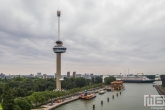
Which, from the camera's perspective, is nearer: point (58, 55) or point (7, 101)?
point (7, 101)

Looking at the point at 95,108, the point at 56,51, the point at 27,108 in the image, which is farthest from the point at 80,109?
the point at 56,51

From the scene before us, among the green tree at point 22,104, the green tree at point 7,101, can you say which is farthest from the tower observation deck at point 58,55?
the green tree at point 7,101

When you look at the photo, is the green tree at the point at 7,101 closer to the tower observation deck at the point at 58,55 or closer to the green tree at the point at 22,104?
the green tree at the point at 22,104

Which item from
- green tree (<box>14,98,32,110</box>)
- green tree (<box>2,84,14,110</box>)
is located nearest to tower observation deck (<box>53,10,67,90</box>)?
green tree (<box>14,98,32,110</box>)

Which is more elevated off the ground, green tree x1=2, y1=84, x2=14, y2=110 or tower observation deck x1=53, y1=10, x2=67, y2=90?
tower observation deck x1=53, y1=10, x2=67, y2=90

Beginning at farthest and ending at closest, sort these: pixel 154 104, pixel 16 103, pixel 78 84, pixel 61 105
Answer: pixel 78 84 → pixel 61 105 → pixel 154 104 → pixel 16 103

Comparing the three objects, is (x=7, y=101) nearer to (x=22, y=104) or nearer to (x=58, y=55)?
(x=22, y=104)

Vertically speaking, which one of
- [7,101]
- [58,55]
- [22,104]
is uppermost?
[58,55]

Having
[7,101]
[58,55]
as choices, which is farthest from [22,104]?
[58,55]

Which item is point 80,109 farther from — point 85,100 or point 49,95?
point 85,100

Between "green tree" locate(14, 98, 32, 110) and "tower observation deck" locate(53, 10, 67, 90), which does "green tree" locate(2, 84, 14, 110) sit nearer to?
"green tree" locate(14, 98, 32, 110)

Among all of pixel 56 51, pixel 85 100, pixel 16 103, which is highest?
pixel 56 51
